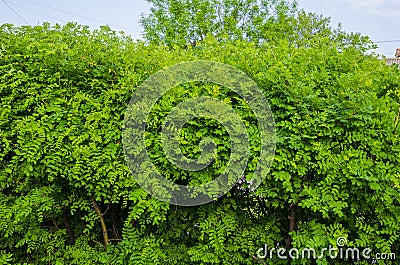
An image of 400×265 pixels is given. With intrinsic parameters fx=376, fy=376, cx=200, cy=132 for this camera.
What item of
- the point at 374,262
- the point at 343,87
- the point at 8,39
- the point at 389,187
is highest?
the point at 8,39

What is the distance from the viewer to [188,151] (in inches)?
100

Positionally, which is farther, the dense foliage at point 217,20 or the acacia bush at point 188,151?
the dense foliage at point 217,20

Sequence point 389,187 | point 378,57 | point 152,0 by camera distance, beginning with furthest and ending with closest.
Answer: point 152,0 < point 378,57 < point 389,187

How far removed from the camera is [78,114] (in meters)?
2.76

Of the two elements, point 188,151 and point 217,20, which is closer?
point 188,151

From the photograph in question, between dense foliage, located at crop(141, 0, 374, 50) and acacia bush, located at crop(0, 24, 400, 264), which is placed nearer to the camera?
acacia bush, located at crop(0, 24, 400, 264)

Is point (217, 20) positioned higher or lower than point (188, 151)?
higher

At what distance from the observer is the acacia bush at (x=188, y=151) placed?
2463 mm

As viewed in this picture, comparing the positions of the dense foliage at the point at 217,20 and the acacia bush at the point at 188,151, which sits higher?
the dense foliage at the point at 217,20

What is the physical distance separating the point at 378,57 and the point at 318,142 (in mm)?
1152

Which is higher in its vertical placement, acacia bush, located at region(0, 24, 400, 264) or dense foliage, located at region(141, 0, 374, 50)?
dense foliage, located at region(141, 0, 374, 50)

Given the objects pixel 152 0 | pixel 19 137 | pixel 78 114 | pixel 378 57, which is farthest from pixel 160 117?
pixel 152 0

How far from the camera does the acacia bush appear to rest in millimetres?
2463

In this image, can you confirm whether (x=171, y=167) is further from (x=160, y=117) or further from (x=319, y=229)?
(x=319, y=229)
